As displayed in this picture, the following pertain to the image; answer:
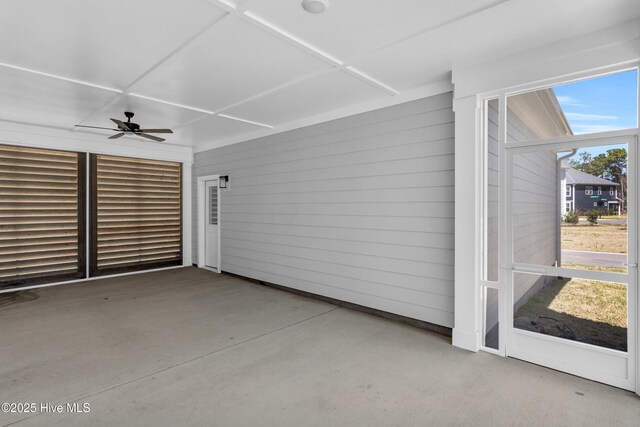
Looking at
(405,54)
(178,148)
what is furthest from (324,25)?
(178,148)

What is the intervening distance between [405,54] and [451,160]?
1.17 metres

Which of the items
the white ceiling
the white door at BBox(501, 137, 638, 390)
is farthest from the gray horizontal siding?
the white door at BBox(501, 137, 638, 390)

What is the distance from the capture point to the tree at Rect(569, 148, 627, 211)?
2.56 m

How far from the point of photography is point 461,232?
3.20 meters

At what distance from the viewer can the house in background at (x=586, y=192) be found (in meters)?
2.65

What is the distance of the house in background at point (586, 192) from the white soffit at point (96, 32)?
10.1 ft

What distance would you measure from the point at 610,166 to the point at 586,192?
0.27 metres

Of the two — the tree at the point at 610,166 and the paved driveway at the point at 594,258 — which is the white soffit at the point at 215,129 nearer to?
the tree at the point at 610,166

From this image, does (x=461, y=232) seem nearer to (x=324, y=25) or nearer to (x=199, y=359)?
(x=324, y=25)

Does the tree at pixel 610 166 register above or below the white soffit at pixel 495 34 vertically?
below

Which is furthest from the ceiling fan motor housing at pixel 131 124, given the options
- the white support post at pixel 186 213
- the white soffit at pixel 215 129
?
the white support post at pixel 186 213

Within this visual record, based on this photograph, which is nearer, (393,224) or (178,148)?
(393,224)

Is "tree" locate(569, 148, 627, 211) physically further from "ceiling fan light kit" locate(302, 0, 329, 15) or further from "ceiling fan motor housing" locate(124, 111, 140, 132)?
"ceiling fan motor housing" locate(124, 111, 140, 132)

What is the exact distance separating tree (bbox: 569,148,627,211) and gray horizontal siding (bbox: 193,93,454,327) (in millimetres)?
1076
